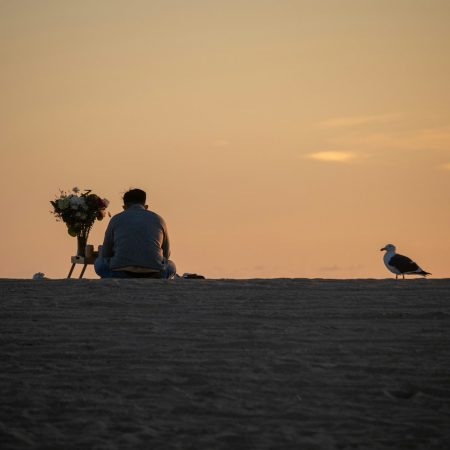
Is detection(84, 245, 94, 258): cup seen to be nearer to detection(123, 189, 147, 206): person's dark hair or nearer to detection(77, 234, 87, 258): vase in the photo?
detection(77, 234, 87, 258): vase

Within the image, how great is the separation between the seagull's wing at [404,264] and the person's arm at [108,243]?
6.24 metres

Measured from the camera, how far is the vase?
15.3 meters

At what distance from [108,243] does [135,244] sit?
0.42 m

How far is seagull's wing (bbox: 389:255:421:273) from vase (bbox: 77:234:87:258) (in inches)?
196

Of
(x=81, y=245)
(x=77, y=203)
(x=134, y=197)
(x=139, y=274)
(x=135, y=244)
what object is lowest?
(x=139, y=274)

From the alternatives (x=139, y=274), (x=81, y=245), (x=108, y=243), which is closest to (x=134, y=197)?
(x=108, y=243)

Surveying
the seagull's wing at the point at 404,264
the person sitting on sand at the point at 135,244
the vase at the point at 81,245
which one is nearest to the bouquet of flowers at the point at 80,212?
the vase at the point at 81,245

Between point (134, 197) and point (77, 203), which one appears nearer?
point (134, 197)

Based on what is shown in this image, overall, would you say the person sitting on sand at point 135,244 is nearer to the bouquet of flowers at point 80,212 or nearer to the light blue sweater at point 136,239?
the light blue sweater at point 136,239

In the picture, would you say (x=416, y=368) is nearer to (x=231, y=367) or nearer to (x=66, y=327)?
(x=231, y=367)

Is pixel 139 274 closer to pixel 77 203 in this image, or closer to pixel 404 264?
pixel 77 203

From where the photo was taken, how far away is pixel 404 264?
1789 centimetres

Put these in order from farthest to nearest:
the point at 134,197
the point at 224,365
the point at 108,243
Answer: the point at 134,197 < the point at 108,243 < the point at 224,365

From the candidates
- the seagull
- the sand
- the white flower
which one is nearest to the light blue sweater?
the sand
